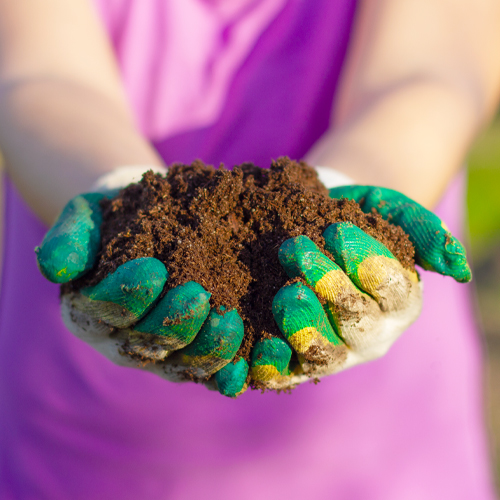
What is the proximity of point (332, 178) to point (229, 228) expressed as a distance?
0.42 metres

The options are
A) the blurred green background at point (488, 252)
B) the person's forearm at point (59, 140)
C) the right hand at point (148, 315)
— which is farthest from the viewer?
the blurred green background at point (488, 252)

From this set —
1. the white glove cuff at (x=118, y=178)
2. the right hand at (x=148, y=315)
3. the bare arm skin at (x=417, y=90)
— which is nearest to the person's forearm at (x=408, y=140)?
the bare arm skin at (x=417, y=90)

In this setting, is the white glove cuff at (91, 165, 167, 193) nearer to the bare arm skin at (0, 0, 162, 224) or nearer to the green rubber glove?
the bare arm skin at (0, 0, 162, 224)

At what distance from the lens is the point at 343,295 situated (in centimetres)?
92

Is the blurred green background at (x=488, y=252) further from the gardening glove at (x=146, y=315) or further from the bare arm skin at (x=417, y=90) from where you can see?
the gardening glove at (x=146, y=315)

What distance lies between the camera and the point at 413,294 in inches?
41.5

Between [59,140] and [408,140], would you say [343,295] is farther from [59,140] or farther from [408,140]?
[59,140]

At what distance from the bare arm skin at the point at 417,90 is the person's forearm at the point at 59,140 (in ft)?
2.19

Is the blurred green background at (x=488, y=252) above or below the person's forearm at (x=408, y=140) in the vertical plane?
above

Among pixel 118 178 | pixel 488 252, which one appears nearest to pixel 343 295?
Result: pixel 118 178

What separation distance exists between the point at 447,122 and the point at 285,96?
0.64 m

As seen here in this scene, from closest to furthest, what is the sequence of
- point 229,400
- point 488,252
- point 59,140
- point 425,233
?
1. point 425,233
2. point 59,140
3. point 229,400
4. point 488,252

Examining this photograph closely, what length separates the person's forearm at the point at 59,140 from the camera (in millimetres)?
1407

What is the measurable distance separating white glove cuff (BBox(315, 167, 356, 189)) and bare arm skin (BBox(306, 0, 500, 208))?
92 mm
